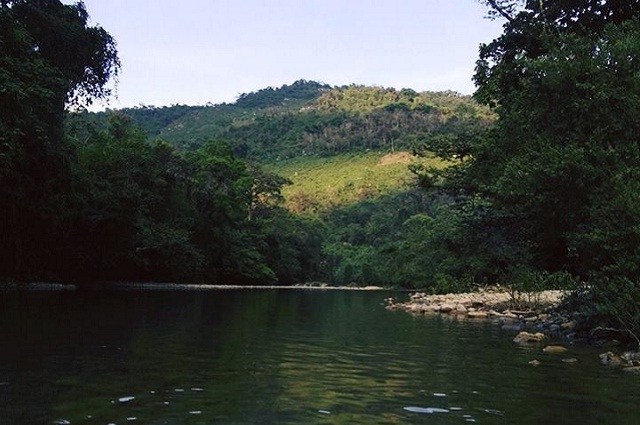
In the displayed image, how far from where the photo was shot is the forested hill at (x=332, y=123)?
137000 mm

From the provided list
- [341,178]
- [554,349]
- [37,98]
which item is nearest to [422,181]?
[37,98]

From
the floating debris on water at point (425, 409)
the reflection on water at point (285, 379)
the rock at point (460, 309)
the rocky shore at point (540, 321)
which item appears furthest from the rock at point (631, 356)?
the rock at point (460, 309)

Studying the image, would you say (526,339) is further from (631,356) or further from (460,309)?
(460,309)

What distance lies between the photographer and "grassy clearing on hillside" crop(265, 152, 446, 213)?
12075 centimetres

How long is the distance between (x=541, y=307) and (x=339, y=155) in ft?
381

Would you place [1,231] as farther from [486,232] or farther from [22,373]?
[22,373]

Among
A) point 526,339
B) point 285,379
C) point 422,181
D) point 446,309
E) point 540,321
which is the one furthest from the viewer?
point 422,181

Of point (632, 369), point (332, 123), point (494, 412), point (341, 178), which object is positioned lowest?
point (494, 412)

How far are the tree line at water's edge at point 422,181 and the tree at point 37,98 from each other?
0.08m

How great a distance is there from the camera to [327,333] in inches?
626

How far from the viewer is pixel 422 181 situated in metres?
31.9

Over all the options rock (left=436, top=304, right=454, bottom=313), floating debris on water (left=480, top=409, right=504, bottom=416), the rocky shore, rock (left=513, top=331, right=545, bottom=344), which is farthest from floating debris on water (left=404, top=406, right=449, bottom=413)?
rock (left=436, top=304, right=454, bottom=313)

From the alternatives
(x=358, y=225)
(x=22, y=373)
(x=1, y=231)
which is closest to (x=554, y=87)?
(x=22, y=373)

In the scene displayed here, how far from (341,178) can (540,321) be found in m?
109
